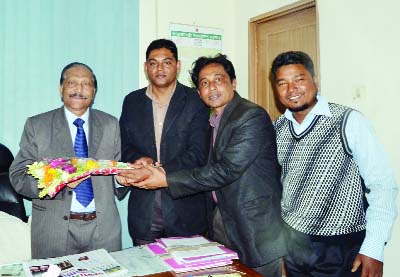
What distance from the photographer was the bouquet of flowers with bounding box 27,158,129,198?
1.76 metres

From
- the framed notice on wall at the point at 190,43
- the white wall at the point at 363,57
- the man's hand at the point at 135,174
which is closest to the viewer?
the man's hand at the point at 135,174

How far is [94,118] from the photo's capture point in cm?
231

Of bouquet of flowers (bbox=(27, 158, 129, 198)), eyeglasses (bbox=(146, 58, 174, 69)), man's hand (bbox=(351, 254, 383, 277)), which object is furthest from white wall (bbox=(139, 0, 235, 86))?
man's hand (bbox=(351, 254, 383, 277))

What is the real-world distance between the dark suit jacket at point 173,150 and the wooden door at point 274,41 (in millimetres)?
1459

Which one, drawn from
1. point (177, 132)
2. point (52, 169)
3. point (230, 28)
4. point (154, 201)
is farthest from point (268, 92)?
point (52, 169)

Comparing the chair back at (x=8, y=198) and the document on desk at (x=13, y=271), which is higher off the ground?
the chair back at (x=8, y=198)

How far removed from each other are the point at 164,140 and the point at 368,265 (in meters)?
1.30

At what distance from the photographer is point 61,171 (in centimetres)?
179

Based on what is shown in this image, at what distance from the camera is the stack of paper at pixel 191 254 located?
4.96 feet

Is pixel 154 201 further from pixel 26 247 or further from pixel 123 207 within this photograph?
pixel 123 207

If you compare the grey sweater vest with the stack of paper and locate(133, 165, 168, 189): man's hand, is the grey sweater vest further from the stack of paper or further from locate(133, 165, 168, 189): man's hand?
locate(133, 165, 168, 189): man's hand

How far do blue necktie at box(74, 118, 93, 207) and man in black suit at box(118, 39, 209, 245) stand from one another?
196 mm

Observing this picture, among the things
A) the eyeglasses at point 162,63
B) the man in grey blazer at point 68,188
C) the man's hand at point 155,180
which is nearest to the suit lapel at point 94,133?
the man in grey blazer at point 68,188

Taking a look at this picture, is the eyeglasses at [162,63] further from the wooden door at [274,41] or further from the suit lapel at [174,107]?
the wooden door at [274,41]
